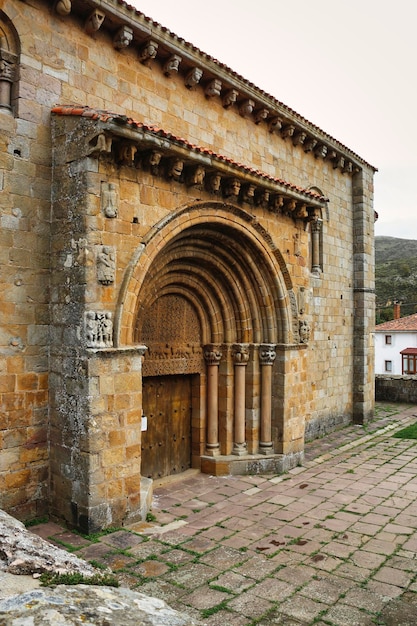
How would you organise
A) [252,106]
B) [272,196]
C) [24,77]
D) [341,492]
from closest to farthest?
1. [24,77]
2. [341,492]
3. [272,196]
4. [252,106]

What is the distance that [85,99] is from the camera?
660 centimetres

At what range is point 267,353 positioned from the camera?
854 centimetres

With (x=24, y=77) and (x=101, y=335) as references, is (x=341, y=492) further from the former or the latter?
(x=24, y=77)

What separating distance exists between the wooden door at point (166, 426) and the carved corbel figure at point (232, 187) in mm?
3027

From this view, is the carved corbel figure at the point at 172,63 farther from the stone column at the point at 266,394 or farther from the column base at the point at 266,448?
the column base at the point at 266,448

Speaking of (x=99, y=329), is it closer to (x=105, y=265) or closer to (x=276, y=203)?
(x=105, y=265)

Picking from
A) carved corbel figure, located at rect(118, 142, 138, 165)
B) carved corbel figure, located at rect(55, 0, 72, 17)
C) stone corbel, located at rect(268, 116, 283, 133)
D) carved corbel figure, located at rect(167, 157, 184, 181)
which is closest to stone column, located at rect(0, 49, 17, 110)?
carved corbel figure, located at rect(55, 0, 72, 17)

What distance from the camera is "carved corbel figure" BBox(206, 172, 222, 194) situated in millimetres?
7000

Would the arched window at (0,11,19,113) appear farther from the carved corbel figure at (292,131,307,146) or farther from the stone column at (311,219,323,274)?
the stone column at (311,219,323,274)

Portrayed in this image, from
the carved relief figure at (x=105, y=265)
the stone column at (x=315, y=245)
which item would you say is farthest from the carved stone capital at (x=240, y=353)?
the stone column at (x=315, y=245)

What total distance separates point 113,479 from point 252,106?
702 cm

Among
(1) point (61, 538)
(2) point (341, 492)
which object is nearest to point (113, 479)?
(1) point (61, 538)

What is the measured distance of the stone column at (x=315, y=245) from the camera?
11883mm

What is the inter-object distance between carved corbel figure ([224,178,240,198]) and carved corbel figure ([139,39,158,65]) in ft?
6.98
